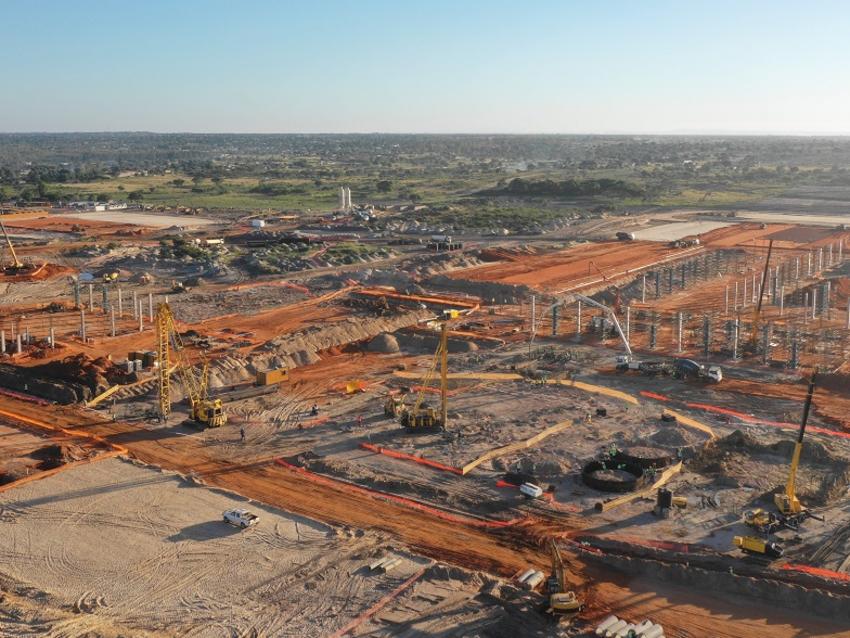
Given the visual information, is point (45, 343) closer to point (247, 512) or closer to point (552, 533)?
point (247, 512)

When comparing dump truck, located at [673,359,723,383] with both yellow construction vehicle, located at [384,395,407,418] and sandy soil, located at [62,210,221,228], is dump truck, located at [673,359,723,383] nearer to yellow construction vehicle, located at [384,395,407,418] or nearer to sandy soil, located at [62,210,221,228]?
yellow construction vehicle, located at [384,395,407,418]

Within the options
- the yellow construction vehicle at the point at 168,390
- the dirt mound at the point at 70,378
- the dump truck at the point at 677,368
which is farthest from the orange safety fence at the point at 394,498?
the dump truck at the point at 677,368

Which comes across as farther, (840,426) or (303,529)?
(840,426)

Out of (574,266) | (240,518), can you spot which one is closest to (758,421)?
(240,518)

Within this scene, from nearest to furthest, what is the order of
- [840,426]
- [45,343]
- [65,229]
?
[840,426]
[45,343]
[65,229]

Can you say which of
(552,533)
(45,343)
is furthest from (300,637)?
(45,343)

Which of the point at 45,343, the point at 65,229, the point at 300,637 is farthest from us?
the point at 65,229

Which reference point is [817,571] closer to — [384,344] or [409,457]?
[409,457]
